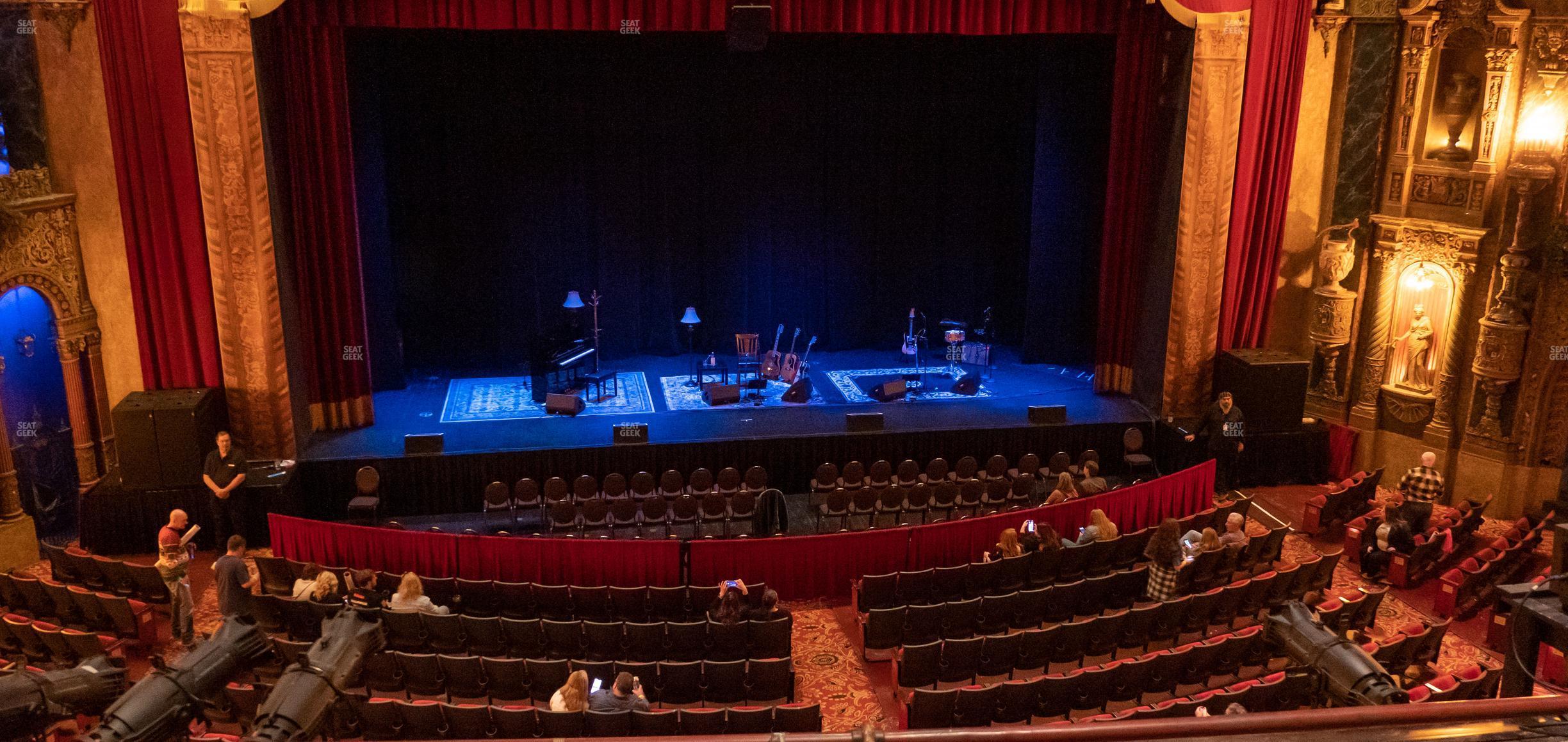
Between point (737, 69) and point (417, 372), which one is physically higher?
point (737, 69)

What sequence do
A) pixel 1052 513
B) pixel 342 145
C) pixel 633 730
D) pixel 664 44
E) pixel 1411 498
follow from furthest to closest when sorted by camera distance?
pixel 664 44 → pixel 342 145 → pixel 1411 498 → pixel 1052 513 → pixel 633 730

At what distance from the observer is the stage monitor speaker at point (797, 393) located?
16.2m

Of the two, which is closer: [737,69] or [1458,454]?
[1458,454]

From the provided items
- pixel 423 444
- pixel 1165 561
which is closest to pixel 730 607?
pixel 1165 561

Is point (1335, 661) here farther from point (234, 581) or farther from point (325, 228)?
point (325, 228)

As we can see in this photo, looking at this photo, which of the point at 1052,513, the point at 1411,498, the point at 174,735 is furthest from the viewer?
the point at 1411,498

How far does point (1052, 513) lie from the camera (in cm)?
1170

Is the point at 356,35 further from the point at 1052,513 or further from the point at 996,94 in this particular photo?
the point at 1052,513

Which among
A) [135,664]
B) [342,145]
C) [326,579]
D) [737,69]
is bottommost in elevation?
[135,664]

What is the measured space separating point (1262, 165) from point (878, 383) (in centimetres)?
582

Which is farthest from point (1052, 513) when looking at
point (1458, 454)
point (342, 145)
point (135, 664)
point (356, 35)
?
point (356, 35)

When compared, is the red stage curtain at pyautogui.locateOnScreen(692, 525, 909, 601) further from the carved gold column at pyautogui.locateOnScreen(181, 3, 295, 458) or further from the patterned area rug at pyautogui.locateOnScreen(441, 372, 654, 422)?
the carved gold column at pyautogui.locateOnScreen(181, 3, 295, 458)

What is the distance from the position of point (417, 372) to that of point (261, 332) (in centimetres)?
420

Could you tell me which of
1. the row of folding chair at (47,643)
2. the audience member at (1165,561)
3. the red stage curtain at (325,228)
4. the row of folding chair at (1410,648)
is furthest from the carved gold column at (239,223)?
the row of folding chair at (1410,648)
